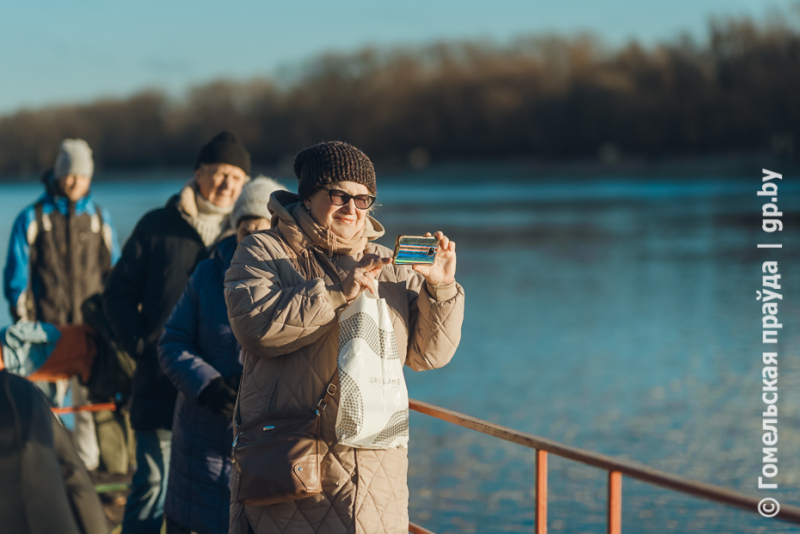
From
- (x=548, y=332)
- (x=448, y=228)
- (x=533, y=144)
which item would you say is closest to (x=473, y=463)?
(x=548, y=332)

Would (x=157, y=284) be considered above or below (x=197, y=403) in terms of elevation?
above

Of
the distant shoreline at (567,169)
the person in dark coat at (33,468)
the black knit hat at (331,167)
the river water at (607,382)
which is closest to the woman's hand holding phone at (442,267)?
the black knit hat at (331,167)

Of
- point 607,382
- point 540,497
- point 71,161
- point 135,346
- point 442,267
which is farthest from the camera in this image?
point 607,382

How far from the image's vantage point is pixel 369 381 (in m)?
2.11

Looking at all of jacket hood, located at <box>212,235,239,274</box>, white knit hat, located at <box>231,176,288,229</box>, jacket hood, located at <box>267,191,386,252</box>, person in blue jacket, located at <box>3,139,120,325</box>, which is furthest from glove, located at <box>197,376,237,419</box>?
person in blue jacket, located at <box>3,139,120,325</box>

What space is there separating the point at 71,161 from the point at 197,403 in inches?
114

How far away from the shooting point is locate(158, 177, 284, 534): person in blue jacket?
3.02m

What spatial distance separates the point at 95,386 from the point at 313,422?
2902mm

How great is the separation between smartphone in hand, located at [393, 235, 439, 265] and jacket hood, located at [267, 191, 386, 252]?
0.28 ft

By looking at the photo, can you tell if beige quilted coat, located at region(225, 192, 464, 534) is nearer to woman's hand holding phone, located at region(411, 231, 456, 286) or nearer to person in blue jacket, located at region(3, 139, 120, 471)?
woman's hand holding phone, located at region(411, 231, 456, 286)

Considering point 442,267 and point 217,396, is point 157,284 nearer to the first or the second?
point 217,396

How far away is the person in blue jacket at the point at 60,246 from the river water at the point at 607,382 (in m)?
7.85

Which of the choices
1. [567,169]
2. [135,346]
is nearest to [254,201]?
[135,346]

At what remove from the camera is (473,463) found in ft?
48.5
